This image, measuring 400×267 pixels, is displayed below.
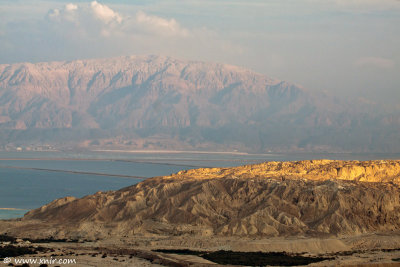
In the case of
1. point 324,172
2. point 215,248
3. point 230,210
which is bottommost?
point 215,248

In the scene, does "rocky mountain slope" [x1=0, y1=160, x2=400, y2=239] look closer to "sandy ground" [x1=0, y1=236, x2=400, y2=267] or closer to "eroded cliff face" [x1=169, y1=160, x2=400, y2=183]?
"eroded cliff face" [x1=169, y1=160, x2=400, y2=183]

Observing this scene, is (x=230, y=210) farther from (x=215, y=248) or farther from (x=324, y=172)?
(x=324, y=172)

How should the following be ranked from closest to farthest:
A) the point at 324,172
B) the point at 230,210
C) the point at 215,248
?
the point at 215,248 < the point at 230,210 < the point at 324,172

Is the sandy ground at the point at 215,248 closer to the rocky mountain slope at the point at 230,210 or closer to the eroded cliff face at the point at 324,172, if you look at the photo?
the rocky mountain slope at the point at 230,210

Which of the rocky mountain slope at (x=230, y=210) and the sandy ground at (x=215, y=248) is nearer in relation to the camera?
the sandy ground at (x=215, y=248)

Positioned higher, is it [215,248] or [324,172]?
[324,172]

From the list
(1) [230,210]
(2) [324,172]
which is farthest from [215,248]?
(2) [324,172]

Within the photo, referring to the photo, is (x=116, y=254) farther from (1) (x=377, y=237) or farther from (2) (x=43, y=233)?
(1) (x=377, y=237)

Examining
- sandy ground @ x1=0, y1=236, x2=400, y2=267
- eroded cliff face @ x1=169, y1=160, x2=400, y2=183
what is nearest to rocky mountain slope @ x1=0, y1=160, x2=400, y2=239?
eroded cliff face @ x1=169, y1=160, x2=400, y2=183

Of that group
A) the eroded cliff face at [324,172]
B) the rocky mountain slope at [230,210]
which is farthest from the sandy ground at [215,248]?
the eroded cliff face at [324,172]
